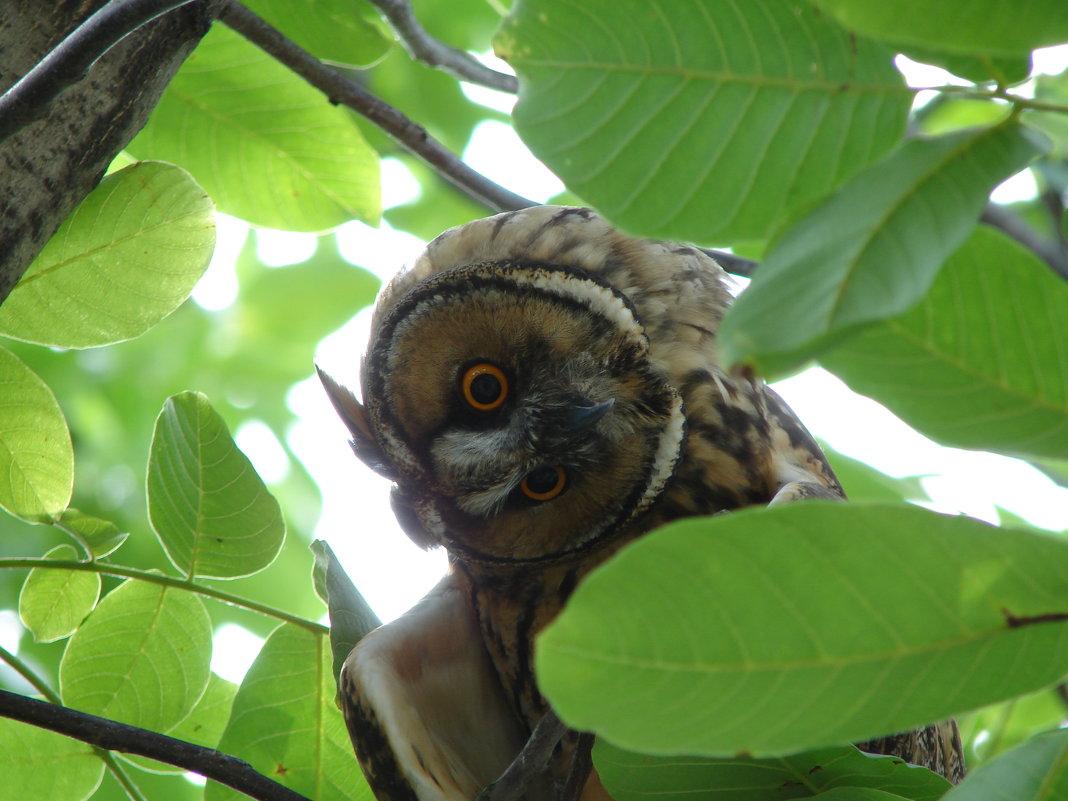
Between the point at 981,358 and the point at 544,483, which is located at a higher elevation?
the point at 981,358

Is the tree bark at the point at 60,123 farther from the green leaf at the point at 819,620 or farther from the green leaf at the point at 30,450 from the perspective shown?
the green leaf at the point at 819,620

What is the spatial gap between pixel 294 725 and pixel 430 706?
0.48 metres

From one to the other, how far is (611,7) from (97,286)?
1127 mm

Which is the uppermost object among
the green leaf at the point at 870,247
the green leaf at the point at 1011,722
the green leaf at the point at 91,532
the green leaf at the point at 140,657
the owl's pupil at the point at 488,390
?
the green leaf at the point at 870,247

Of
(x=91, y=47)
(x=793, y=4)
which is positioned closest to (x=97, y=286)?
(x=91, y=47)

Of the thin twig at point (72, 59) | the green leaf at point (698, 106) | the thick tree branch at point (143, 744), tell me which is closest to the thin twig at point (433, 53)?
the thin twig at point (72, 59)

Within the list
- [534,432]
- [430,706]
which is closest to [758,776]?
[534,432]

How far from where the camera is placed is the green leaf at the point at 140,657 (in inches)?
67.9

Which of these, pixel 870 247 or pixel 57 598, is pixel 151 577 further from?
pixel 870 247

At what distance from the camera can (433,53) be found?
7.83 feet

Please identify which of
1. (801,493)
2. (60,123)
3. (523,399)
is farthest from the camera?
(523,399)

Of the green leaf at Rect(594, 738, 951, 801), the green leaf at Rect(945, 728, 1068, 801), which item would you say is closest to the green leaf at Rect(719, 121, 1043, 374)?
the green leaf at Rect(945, 728, 1068, 801)

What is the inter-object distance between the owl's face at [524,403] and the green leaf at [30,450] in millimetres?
820

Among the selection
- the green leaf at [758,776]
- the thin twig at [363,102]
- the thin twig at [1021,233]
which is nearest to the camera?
the green leaf at [758,776]
